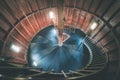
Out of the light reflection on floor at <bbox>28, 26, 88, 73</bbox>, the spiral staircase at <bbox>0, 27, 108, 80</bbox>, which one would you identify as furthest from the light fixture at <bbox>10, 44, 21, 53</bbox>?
the light reflection on floor at <bbox>28, 26, 88, 73</bbox>

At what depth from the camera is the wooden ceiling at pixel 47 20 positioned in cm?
1106

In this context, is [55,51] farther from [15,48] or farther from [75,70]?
[15,48]

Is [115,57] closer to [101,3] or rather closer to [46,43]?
[101,3]

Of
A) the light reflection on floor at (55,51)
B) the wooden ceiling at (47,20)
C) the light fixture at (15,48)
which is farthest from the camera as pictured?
the light reflection on floor at (55,51)

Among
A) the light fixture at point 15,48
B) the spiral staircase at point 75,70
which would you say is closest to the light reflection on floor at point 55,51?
the spiral staircase at point 75,70

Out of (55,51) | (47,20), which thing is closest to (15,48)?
(47,20)

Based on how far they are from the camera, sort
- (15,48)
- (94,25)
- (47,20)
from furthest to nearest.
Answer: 1. (47,20)
2. (94,25)
3. (15,48)

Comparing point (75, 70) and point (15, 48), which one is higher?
point (15, 48)

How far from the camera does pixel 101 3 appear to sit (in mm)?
11195

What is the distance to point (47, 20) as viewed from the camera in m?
14.9

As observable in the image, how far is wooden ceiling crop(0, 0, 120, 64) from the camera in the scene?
11.1m

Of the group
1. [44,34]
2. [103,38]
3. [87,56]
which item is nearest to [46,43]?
[44,34]

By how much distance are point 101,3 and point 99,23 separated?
2.15 metres

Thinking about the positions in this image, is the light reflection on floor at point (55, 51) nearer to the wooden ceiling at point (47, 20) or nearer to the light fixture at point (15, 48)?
the wooden ceiling at point (47, 20)
